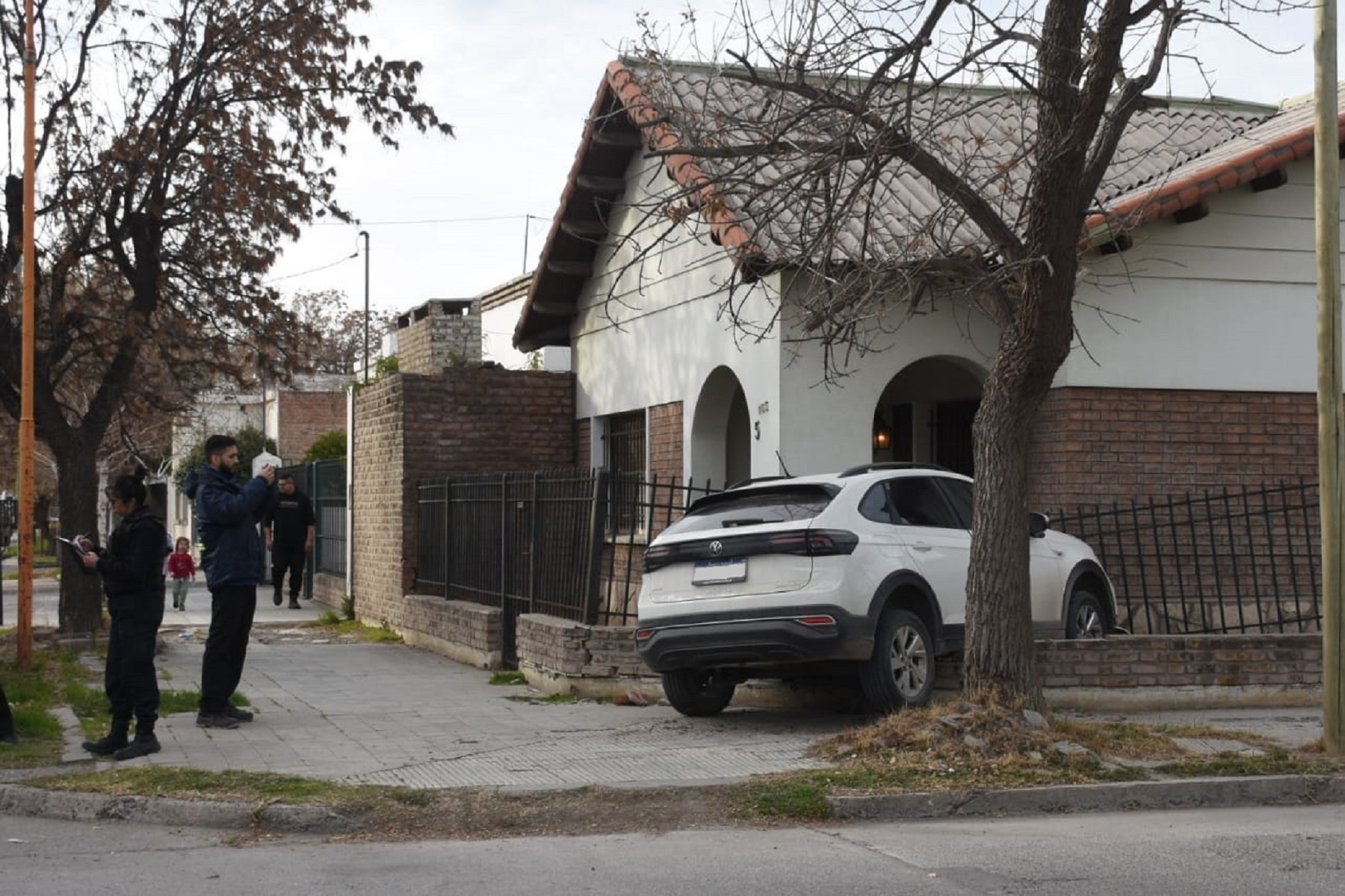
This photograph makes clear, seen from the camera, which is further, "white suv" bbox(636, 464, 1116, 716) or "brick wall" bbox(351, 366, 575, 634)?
"brick wall" bbox(351, 366, 575, 634)

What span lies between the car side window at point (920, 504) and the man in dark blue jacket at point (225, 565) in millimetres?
4147

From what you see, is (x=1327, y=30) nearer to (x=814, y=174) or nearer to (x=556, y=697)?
(x=814, y=174)

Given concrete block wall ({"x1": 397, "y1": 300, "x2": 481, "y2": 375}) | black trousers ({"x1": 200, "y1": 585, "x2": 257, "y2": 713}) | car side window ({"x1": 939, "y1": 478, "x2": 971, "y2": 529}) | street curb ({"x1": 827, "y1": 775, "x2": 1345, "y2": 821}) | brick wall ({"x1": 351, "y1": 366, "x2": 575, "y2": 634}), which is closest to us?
street curb ({"x1": 827, "y1": 775, "x2": 1345, "y2": 821})

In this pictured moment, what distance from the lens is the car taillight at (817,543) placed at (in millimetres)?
10195

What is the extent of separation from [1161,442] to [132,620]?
29.3 ft

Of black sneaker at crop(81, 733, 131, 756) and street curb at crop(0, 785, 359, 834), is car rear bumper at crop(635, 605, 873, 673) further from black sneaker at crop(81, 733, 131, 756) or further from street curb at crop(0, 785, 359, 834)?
black sneaker at crop(81, 733, 131, 756)

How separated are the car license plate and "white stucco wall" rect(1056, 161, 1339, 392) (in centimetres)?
494

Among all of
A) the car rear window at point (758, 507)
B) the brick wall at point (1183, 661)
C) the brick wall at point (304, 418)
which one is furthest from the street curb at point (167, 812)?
the brick wall at point (304, 418)

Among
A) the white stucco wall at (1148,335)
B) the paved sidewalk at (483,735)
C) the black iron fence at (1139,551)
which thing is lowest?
the paved sidewalk at (483,735)

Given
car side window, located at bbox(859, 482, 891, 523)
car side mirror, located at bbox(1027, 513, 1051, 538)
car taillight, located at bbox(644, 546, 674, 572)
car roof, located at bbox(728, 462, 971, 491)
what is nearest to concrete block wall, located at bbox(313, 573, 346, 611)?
car taillight, located at bbox(644, 546, 674, 572)

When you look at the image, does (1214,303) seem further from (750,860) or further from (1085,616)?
(750,860)

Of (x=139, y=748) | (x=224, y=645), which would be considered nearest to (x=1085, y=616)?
(x=224, y=645)

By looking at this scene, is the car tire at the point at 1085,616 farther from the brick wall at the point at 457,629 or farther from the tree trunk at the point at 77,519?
the tree trunk at the point at 77,519

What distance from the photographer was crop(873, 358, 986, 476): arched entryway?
55.9ft
